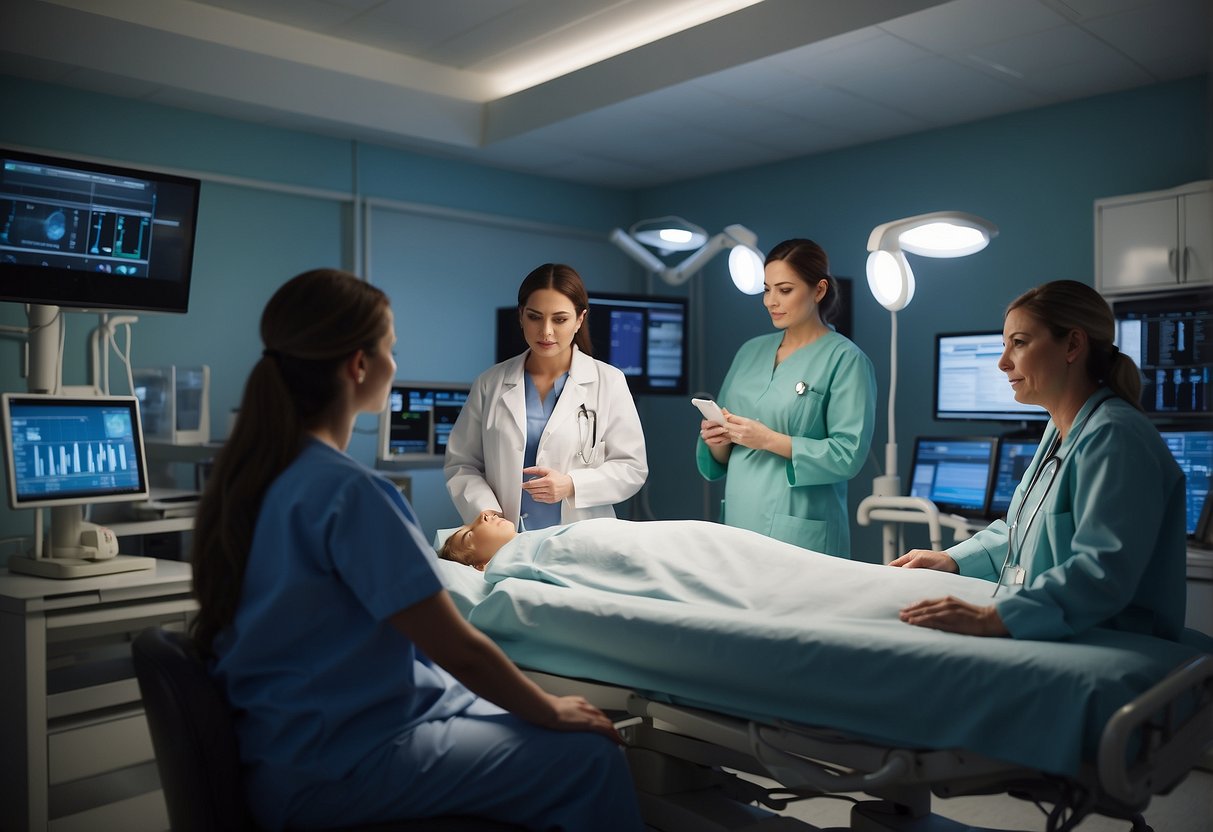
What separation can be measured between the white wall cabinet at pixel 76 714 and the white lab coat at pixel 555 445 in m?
0.78

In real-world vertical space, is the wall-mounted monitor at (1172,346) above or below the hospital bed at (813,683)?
above

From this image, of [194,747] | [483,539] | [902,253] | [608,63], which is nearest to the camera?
[194,747]

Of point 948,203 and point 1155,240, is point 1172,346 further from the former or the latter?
point 948,203

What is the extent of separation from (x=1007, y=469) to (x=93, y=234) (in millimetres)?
3039

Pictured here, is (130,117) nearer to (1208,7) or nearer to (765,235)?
(765,235)

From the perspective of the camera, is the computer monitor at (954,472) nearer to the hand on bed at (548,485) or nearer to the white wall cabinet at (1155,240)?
the white wall cabinet at (1155,240)

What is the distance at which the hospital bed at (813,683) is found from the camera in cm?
135

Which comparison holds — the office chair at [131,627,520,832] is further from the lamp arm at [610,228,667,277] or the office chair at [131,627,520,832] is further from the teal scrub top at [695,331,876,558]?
the lamp arm at [610,228,667,277]

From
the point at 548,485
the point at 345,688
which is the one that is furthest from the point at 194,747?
the point at 548,485

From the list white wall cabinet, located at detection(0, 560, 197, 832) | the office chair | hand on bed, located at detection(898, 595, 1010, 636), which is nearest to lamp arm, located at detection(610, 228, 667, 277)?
white wall cabinet, located at detection(0, 560, 197, 832)

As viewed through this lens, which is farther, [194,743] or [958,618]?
[958,618]

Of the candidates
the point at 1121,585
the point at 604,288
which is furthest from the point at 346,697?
the point at 604,288

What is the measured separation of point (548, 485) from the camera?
7.98 ft

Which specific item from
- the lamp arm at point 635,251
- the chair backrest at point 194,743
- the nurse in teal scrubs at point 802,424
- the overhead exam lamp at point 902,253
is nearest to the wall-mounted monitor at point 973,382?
the overhead exam lamp at point 902,253
